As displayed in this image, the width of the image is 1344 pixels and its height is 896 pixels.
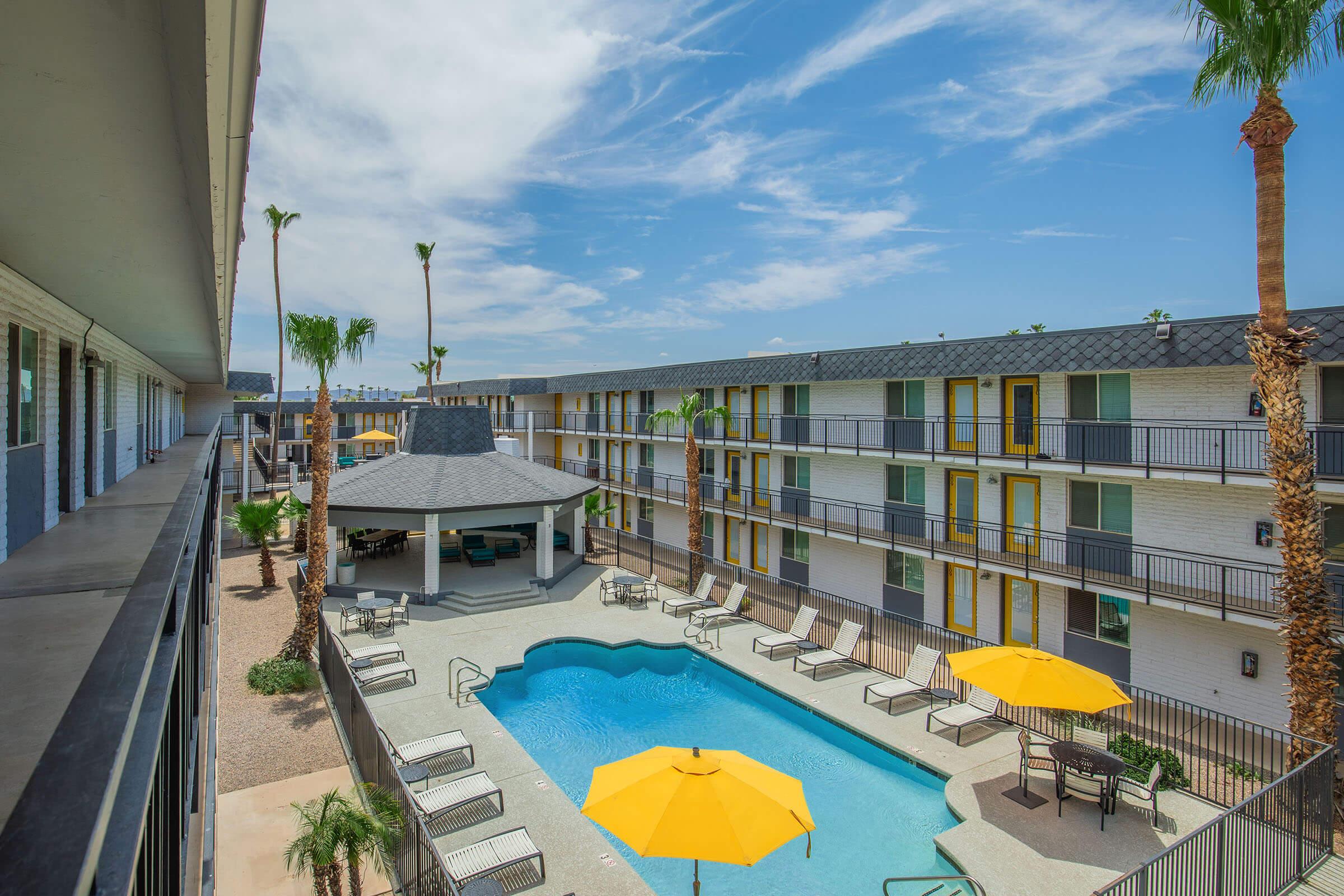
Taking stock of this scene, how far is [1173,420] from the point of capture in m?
14.8

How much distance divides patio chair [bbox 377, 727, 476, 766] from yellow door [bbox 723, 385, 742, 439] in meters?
17.4

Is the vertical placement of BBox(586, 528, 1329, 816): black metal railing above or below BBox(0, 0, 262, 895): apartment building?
below

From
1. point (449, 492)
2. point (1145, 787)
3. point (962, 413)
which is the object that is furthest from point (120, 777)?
point (449, 492)

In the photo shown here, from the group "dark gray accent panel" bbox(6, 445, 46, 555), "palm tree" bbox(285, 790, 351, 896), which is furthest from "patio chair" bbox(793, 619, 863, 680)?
"dark gray accent panel" bbox(6, 445, 46, 555)

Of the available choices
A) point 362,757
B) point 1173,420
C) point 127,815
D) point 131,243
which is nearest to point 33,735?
point 127,815

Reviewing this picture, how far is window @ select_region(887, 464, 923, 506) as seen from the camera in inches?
825

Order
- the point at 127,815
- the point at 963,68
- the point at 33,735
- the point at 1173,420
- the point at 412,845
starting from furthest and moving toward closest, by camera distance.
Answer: the point at 963,68, the point at 1173,420, the point at 412,845, the point at 33,735, the point at 127,815

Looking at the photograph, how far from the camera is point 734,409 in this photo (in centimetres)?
2808

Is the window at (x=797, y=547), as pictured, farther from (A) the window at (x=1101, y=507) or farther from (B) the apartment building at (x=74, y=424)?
(B) the apartment building at (x=74, y=424)

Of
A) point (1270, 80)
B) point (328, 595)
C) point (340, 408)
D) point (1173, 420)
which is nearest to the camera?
point (1270, 80)

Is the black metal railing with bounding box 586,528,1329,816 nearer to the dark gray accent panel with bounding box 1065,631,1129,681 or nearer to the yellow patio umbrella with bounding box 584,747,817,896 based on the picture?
the dark gray accent panel with bounding box 1065,631,1129,681

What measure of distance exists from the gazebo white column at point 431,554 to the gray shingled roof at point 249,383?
964 inches

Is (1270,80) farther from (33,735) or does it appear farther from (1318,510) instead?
(33,735)

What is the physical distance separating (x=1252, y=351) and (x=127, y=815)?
14.6 meters
